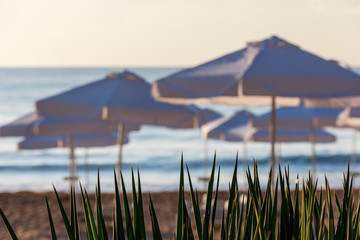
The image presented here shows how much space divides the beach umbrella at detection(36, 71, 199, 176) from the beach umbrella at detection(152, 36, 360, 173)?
513 mm

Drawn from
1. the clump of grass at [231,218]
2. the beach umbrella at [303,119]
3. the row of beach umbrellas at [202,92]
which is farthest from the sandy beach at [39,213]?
the clump of grass at [231,218]

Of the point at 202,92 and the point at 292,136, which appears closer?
the point at 202,92

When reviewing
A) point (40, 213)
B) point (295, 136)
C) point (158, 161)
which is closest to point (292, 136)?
point (295, 136)

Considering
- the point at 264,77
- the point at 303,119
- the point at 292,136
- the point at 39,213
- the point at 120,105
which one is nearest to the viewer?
the point at 264,77

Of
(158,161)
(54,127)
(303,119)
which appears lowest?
(158,161)

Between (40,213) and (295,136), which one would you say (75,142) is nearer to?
(40,213)

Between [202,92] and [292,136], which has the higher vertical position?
[202,92]

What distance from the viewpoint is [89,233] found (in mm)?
2318

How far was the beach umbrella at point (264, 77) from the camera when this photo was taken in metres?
6.76

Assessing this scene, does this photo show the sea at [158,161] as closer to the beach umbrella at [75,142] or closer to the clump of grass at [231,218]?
the beach umbrella at [75,142]

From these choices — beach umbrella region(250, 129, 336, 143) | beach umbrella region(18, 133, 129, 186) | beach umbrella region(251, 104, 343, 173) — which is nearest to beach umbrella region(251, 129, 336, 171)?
beach umbrella region(250, 129, 336, 143)

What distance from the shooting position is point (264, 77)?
679cm

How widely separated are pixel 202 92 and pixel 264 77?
684mm

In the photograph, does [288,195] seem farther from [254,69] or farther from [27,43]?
[27,43]
